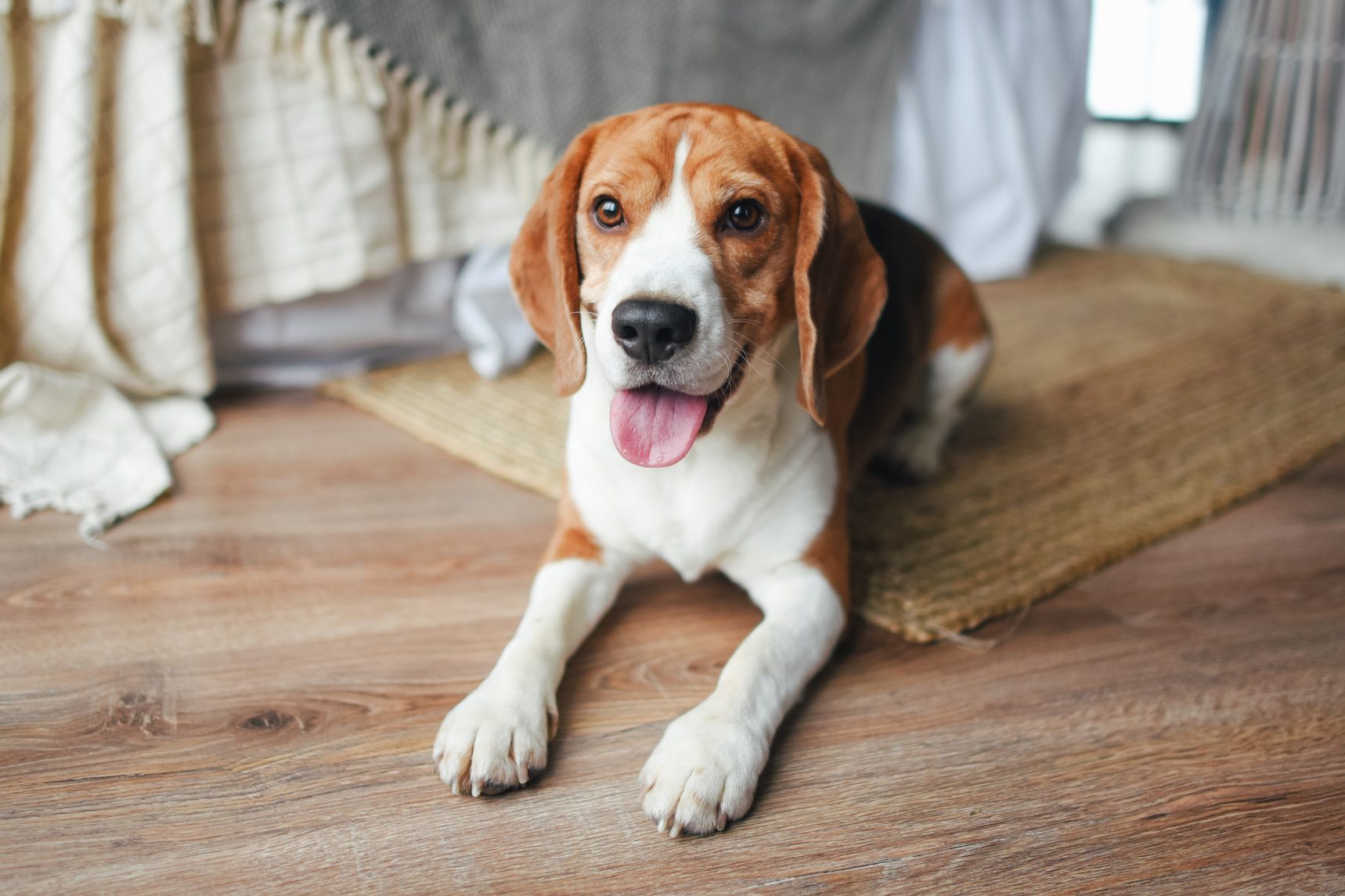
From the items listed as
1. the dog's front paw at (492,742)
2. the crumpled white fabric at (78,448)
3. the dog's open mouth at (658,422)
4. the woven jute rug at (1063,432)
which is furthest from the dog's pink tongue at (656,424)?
the crumpled white fabric at (78,448)

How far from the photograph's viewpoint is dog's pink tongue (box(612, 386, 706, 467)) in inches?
65.2

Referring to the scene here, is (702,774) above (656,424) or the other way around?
the other way around

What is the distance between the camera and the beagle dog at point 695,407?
5.01 ft

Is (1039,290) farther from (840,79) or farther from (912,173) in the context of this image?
(840,79)

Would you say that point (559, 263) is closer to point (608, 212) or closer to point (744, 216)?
point (608, 212)

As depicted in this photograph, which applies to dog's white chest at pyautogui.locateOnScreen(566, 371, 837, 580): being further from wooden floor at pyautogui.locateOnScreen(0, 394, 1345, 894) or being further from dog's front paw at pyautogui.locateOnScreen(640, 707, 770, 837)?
dog's front paw at pyautogui.locateOnScreen(640, 707, 770, 837)

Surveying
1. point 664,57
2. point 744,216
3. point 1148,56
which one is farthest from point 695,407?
point 1148,56

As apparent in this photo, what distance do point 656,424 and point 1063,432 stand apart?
1.67 meters

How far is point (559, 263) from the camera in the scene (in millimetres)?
1763

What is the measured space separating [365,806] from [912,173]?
12.0 ft

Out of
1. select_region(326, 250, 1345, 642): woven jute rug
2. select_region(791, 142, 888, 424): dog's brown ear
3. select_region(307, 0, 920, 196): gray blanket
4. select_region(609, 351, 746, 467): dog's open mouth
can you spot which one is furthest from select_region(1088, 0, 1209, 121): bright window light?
select_region(609, 351, 746, 467): dog's open mouth

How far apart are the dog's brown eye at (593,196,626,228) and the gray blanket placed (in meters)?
1.49

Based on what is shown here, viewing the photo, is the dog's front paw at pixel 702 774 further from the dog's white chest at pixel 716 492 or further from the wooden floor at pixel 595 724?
the dog's white chest at pixel 716 492

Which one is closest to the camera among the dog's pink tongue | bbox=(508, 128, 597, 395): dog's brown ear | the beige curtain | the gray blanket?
the dog's pink tongue
